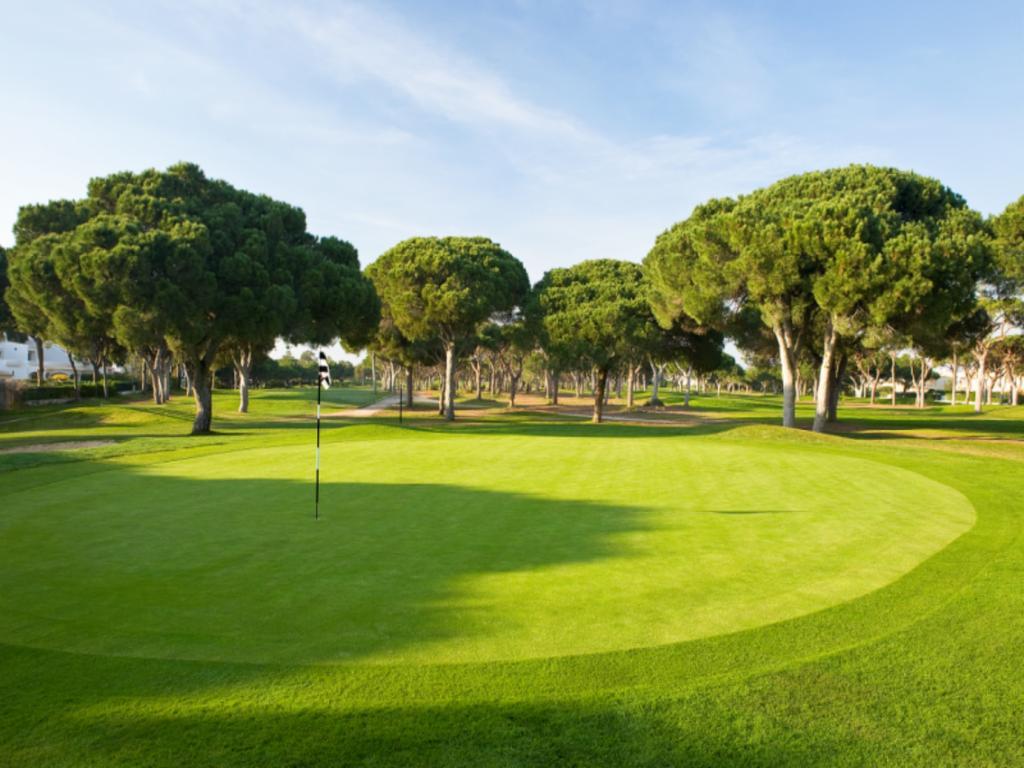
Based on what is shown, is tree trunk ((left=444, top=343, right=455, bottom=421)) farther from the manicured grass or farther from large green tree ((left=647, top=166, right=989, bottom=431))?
the manicured grass

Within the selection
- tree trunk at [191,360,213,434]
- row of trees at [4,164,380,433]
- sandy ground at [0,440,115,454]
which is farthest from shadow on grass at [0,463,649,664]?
tree trunk at [191,360,213,434]

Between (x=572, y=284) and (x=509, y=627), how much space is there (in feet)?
136

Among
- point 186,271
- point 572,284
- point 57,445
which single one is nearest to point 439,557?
point 57,445

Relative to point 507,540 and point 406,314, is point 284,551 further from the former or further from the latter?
point 406,314

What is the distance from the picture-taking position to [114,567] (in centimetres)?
767

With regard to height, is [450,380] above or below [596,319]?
below

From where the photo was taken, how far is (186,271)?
2908 cm

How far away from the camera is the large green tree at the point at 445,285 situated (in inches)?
1644

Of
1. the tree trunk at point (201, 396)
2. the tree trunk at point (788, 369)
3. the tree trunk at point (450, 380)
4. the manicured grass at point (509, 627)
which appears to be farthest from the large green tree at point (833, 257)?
the tree trunk at point (201, 396)

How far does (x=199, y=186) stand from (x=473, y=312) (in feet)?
58.3

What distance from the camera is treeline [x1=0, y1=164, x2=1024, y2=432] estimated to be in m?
28.5

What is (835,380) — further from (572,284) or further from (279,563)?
(279,563)

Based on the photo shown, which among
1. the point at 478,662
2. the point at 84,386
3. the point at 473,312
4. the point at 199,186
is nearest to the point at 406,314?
the point at 473,312

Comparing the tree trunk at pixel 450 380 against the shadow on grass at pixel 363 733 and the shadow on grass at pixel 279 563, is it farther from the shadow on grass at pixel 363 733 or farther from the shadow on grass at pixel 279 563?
the shadow on grass at pixel 363 733
